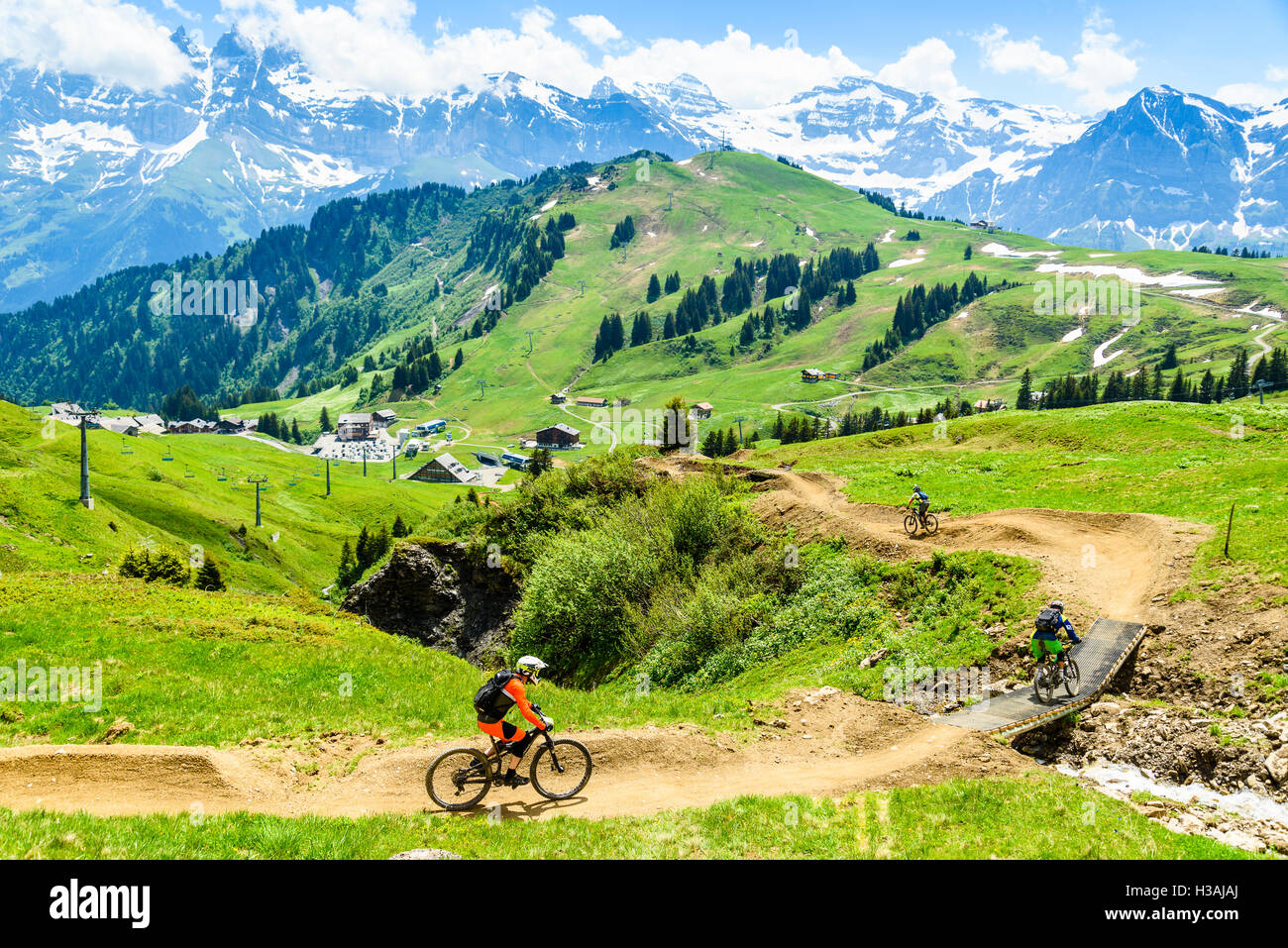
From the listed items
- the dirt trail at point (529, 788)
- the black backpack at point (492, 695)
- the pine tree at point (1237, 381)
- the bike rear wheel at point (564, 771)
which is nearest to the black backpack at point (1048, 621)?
the dirt trail at point (529, 788)

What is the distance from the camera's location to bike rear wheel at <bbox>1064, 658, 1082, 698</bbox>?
21938mm

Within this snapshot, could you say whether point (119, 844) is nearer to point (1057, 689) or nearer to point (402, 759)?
point (402, 759)

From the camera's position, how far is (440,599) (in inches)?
2496

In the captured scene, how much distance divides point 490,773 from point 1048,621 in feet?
58.4

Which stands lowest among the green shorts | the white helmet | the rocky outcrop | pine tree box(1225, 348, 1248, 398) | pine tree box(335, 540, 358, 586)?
pine tree box(335, 540, 358, 586)

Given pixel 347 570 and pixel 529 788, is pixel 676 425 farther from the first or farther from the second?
pixel 529 788

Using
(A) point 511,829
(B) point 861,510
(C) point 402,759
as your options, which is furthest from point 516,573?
(A) point 511,829

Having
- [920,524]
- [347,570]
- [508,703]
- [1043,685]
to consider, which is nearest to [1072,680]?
[1043,685]

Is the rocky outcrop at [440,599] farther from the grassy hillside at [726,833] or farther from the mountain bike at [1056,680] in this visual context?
the grassy hillside at [726,833]

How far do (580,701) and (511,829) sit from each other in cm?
1040

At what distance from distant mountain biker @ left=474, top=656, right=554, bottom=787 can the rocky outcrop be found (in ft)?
150

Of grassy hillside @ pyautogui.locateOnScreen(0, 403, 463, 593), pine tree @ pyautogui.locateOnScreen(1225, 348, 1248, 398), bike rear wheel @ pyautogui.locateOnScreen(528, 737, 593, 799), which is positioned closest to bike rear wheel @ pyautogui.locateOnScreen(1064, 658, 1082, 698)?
bike rear wheel @ pyautogui.locateOnScreen(528, 737, 593, 799)

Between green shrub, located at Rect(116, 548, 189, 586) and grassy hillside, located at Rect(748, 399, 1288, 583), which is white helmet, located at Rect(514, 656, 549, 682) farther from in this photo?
green shrub, located at Rect(116, 548, 189, 586)
